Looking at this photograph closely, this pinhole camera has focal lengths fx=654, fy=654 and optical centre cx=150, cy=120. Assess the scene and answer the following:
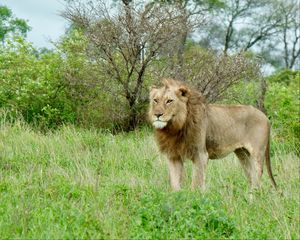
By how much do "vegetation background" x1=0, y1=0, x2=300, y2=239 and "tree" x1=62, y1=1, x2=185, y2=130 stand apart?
2 cm

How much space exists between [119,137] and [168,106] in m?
4.48

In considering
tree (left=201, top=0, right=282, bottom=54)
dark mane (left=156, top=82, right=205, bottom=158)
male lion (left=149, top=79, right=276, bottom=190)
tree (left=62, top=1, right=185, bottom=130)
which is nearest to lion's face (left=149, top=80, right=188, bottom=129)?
male lion (left=149, top=79, right=276, bottom=190)

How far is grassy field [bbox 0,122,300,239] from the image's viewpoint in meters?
5.29

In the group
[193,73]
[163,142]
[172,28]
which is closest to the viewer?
[163,142]

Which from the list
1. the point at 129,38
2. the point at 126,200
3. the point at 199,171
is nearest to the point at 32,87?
the point at 129,38

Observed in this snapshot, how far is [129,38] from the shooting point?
12.3 meters

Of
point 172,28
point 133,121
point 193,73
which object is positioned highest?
point 172,28

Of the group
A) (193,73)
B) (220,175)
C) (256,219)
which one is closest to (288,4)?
(193,73)

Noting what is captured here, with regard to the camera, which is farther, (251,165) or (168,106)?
(251,165)

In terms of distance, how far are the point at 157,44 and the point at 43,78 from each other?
2.43m

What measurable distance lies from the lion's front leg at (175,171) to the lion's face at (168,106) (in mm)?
463

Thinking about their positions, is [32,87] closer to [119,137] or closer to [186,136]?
[119,137]

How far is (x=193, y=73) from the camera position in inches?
512

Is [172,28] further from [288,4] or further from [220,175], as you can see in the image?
[288,4]
